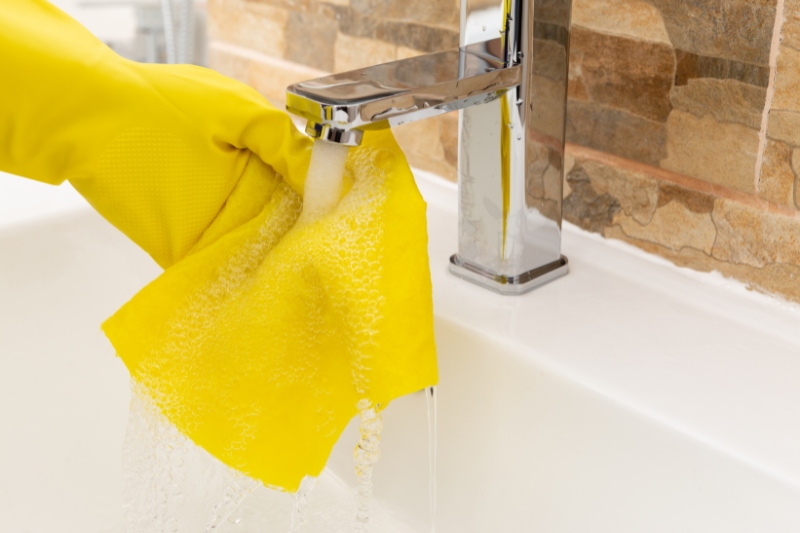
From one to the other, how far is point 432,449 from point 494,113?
20 cm

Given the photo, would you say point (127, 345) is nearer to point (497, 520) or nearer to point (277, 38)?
point (497, 520)

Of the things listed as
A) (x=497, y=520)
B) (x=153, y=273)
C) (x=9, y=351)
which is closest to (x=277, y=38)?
(x=153, y=273)

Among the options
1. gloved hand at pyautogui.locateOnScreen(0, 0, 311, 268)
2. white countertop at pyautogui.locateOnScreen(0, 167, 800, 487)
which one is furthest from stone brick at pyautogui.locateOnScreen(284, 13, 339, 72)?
gloved hand at pyautogui.locateOnScreen(0, 0, 311, 268)

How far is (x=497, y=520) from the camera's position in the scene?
554 millimetres

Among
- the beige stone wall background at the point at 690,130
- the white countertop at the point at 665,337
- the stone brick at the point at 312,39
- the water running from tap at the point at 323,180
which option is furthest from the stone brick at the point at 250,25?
the water running from tap at the point at 323,180

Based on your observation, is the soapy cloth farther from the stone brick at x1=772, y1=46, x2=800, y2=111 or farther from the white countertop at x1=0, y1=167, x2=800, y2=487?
the stone brick at x1=772, y1=46, x2=800, y2=111

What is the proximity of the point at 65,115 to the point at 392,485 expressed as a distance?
33 cm

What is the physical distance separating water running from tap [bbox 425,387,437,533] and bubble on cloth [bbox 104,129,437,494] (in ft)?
0.19

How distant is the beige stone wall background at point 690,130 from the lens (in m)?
0.52

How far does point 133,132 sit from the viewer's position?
1.49 ft

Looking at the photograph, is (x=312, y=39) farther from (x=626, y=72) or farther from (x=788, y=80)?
(x=788, y=80)

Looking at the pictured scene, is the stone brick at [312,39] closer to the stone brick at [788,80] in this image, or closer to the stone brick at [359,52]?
the stone brick at [359,52]

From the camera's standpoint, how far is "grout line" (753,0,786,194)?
1.66 feet

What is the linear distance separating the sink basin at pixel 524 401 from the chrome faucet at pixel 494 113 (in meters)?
0.03
